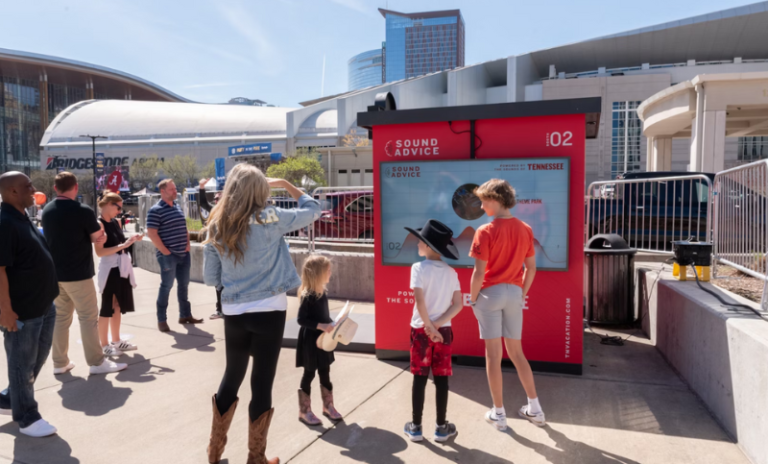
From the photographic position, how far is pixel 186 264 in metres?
7.27

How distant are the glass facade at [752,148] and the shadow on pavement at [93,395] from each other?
204 feet

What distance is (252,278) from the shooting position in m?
3.12

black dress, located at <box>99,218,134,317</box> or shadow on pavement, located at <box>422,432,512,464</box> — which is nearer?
shadow on pavement, located at <box>422,432,512,464</box>

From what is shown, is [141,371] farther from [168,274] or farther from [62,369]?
[168,274]

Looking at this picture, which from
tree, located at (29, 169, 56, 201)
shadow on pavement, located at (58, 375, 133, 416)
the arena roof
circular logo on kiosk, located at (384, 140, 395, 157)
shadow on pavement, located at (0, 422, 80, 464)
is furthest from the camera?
the arena roof

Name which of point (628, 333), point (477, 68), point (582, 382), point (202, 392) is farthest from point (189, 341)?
point (477, 68)

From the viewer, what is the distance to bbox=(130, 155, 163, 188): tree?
2901 inches

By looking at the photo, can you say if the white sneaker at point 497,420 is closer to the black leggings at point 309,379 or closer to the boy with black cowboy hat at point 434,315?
the boy with black cowboy hat at point 434,315

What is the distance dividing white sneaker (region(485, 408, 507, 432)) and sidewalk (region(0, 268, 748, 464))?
51 mm

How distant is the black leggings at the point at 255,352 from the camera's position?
312cm

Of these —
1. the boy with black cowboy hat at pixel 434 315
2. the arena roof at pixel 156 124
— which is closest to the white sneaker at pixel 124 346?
the boy with black cowboy hat at pixel 434 315

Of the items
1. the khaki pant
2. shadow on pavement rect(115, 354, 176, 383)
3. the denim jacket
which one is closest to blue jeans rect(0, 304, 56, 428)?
the khaki pant

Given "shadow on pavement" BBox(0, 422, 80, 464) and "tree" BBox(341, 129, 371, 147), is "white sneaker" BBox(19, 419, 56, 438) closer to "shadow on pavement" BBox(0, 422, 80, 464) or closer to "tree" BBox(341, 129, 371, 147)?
"shadow on pavement" BBox(0, 422, 80, 464)

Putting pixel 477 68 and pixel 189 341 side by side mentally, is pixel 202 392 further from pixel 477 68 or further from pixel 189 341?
pixel 477 68
